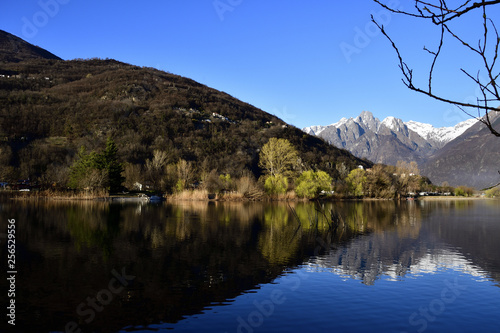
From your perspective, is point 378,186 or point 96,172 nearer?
point 96,172

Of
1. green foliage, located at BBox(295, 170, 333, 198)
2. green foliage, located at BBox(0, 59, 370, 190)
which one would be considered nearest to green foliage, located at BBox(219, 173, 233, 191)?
green foliage, located at BBox(0, 59, 370, 190)

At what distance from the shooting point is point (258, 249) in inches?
774

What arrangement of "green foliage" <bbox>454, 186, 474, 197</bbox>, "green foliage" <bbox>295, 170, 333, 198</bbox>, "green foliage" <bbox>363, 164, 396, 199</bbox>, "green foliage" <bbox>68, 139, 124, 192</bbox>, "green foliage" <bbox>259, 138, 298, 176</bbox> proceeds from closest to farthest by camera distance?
"green foliage" <bbox>68, 139, 124, 192</bbox> → "green foliage" <bbox>295, 170, 333, 198</bbox> → "green foliage" <bbox>259, 138, 298, 176</bbox> → "green foliage" <bbox>363, 164, 396, 199</bbox> → "green foliage" <bbox>454, 186, 474, 197</bbox>

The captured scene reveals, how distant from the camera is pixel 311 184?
70.9 m

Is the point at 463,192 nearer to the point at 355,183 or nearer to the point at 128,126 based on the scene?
the point at 355,183

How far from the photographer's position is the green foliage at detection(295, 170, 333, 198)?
233ft

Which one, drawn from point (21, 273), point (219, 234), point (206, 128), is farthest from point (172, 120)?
point (21, 273)

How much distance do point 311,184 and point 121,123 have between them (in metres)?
65.3

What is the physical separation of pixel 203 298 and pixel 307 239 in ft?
42.2

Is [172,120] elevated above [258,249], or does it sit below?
above

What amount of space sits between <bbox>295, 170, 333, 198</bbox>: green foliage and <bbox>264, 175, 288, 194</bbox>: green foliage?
2.71 meters

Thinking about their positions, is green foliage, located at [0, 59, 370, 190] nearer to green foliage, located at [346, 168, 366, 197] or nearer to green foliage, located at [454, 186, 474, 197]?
green foliage, located at [346, 168, 366, 197]

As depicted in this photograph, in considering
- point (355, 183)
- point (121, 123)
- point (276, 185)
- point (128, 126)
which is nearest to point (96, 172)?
point (276, 185)

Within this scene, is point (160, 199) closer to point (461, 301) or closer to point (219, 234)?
point (219, 234)
